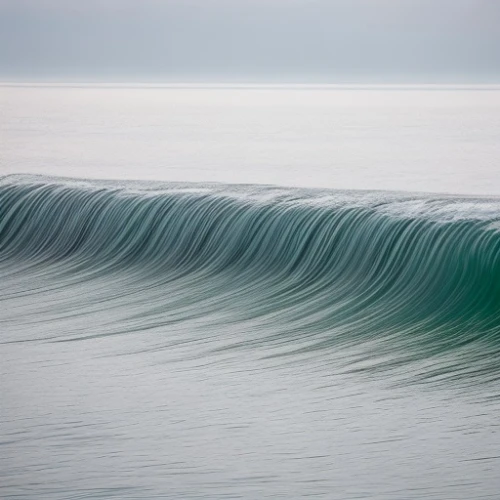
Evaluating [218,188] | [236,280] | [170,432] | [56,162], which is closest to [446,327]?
[236,280]

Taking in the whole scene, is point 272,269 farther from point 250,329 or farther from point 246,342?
point 246,342

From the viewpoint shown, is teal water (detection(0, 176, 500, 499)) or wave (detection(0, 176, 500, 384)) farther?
wave (detection(0, 176, 500, 384))

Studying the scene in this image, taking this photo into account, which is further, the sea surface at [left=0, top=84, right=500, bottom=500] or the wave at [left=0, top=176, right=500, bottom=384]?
the wave at [left=0, top=176, right=500, bottom=384]

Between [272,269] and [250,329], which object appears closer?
[250,329]

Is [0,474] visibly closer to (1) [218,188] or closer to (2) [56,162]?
(1) [218,188]

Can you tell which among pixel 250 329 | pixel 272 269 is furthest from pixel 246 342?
pixel 272 269

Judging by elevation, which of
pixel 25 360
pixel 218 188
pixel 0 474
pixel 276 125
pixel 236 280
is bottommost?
pixel 0 474
